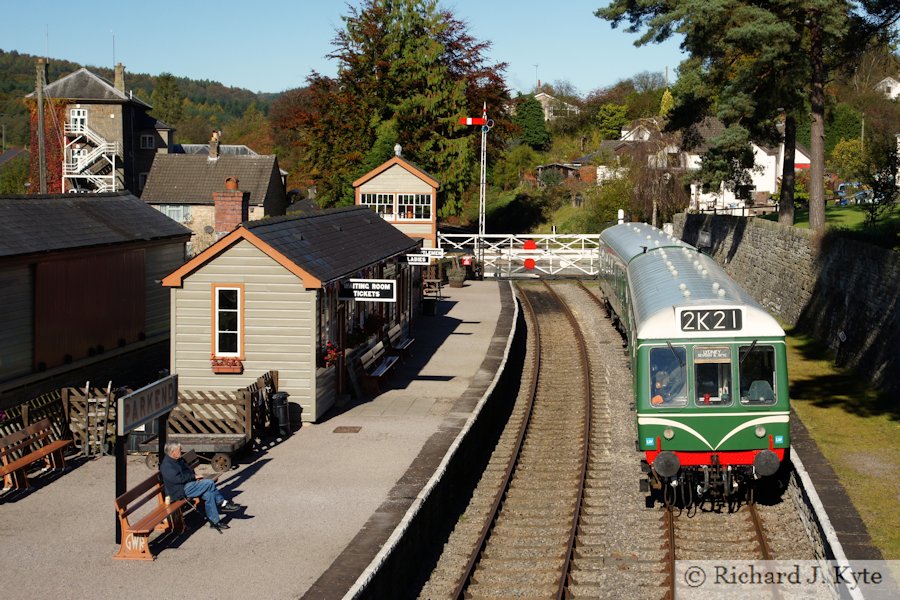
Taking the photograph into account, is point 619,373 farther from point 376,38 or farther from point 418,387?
point 376,38

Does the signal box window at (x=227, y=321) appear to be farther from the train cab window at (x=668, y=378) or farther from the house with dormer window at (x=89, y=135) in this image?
the house with dormer window at (x=89, y=135)

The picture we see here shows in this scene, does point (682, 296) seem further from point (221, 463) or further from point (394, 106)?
point (394, 106)

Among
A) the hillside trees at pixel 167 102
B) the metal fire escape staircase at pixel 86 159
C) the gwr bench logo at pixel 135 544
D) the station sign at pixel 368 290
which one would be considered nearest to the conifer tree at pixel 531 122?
the metal fire escape staircase at pixel 86 159

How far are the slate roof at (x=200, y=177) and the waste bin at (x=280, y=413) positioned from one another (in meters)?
40.8

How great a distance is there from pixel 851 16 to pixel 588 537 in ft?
61.7

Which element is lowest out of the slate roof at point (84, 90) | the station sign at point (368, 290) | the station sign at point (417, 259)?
the station sign at point (368, 290)

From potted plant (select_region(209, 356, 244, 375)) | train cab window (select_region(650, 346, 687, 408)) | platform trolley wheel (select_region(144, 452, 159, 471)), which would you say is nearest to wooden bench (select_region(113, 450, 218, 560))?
platform trolley wheel (select_region(144, 452, 159, 471))

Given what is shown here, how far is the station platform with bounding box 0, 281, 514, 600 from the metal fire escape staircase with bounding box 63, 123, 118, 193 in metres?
48.6

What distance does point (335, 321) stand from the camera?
1994 centimetres

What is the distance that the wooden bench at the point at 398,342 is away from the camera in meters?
24.3

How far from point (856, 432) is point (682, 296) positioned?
5824 mm

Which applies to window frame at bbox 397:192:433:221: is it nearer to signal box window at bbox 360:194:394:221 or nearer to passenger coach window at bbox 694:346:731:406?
signal box window at bbox 360:194:394:221

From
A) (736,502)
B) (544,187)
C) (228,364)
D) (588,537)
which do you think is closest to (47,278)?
(228,364)

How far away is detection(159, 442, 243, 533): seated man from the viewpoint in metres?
12.5
